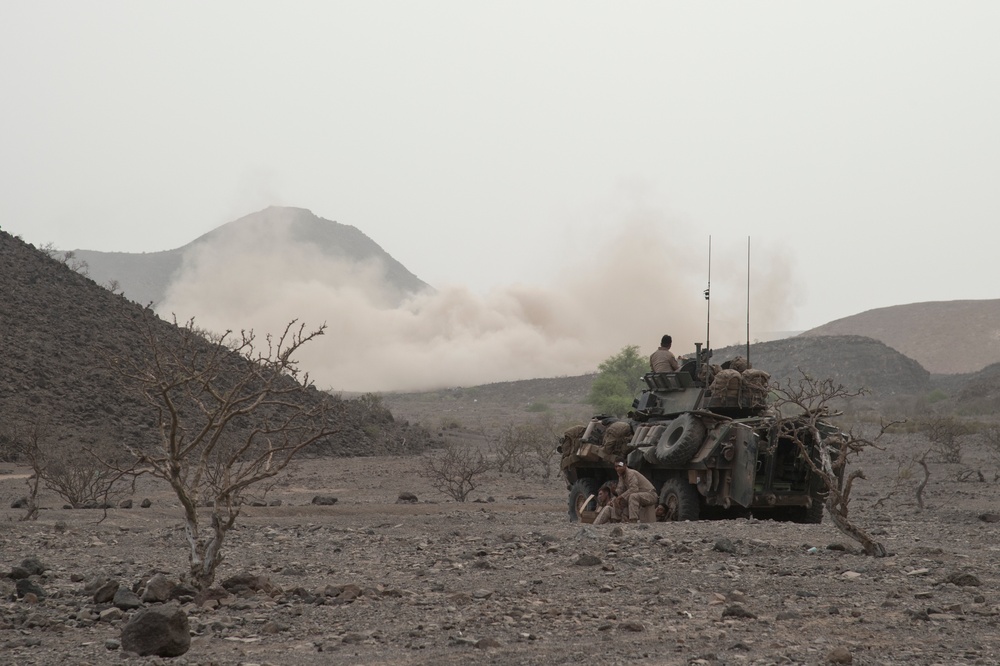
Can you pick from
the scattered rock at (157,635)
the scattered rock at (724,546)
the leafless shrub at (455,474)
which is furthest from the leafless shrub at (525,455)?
the scattered rock at (157,635)

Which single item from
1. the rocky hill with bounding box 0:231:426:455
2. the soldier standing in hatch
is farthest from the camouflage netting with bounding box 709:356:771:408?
the rocky hill with bounding box 0:231:426:455

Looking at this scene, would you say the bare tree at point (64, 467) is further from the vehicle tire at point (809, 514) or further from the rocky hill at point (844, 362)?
the rocky hill at point (844, 362)

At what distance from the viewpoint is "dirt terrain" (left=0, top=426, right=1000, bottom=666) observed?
7801mm

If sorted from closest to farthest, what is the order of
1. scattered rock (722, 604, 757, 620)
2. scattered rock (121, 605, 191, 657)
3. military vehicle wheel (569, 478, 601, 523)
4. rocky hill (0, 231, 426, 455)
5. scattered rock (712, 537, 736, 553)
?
scattered rock (121, 605, 191, 657), scattered rock (722, 604, 757, 620), scattered rock (712, 537, 736, 553), military vehicle wheel (569, 478, 601, 523), rocky hill (0, 231, 426, 455)

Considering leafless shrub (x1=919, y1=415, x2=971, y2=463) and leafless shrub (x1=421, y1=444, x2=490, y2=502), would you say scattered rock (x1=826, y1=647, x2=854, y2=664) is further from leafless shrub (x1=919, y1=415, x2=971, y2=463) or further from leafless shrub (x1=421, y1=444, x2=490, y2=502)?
leafless shrub (x1=919, y1=415, x2=971, y2=463)

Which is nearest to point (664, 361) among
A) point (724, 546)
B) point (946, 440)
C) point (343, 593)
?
point (724, 546)

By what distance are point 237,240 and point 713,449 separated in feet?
540

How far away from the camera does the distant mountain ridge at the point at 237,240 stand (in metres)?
177

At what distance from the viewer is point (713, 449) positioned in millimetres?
15969

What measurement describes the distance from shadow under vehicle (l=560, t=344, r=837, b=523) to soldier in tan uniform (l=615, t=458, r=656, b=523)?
0.30 meters

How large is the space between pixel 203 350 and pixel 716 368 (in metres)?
30.8

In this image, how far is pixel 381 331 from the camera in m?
102

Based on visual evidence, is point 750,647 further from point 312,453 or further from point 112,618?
point 312,453

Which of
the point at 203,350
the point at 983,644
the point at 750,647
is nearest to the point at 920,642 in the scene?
the point at 983,644
